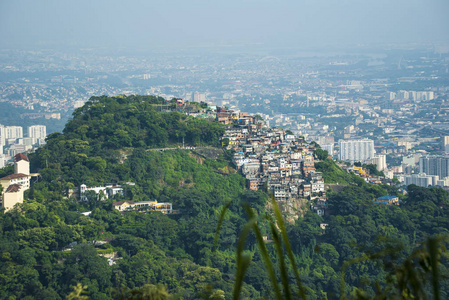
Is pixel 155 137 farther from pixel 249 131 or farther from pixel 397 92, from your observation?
pixel 397 92

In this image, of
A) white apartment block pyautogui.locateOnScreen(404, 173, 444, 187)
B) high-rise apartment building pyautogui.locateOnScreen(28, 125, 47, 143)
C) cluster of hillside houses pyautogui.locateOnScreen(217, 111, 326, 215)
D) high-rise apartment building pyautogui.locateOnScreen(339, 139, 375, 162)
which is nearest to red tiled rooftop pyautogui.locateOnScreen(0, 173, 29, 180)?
cluster of hillside houses pyautogui.locateOnScreen(217, 111, 326, 215)

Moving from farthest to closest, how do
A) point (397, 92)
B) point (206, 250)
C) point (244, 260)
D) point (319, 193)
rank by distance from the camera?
point (397, 92), point (319, 193), point (206, 250), point (244, 260)

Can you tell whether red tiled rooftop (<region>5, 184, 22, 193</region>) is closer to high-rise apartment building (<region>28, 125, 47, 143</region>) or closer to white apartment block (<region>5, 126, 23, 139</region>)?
high-rise apartment building (<region>28, 125, 47, 143</region>)

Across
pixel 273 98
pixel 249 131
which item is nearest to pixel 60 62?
pixel 273 98

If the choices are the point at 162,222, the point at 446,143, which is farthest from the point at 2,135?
the point at 162,222

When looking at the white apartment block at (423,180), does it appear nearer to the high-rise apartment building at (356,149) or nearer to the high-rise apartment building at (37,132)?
the high-rise apartment building at (356,149)

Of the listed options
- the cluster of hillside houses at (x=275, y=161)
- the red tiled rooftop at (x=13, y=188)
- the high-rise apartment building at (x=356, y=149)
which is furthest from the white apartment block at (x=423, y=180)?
the red tiled rooftop at (x=13, y=188)

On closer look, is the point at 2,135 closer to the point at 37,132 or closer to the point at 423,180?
the point at 37,132
